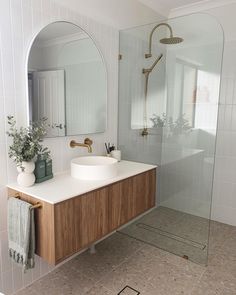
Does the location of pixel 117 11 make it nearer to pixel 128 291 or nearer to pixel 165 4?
pixel 165 4

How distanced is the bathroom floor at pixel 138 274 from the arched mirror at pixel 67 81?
45.7 inches

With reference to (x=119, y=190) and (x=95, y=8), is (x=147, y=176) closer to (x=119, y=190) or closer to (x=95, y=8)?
(x=119, y=190)

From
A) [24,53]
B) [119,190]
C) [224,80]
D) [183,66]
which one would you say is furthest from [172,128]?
[24,53]

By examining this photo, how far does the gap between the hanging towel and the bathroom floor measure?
490 millimetres

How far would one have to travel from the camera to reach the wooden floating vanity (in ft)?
4.71

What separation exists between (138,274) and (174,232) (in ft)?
2.29

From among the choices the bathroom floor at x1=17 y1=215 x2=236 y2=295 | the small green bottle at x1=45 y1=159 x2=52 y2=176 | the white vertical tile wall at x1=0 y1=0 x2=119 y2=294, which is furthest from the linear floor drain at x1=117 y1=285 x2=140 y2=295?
the small green bottle at x1=45 y1=159 x2=52 y2=176

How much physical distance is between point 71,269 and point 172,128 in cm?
169

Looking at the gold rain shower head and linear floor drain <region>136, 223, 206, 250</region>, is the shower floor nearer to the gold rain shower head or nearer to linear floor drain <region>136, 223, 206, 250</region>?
linear floor drain <region>136, 223, 206, 250</region>

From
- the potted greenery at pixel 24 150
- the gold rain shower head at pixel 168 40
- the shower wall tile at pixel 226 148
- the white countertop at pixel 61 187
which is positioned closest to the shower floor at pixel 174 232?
the shower wall tile at pixel 226 148

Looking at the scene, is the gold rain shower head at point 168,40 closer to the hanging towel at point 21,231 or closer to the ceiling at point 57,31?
the ceiling at point 57,31

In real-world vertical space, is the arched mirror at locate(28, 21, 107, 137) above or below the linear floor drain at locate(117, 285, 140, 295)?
above

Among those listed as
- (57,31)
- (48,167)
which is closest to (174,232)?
(48,167)

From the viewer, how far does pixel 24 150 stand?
1569 millimetres
